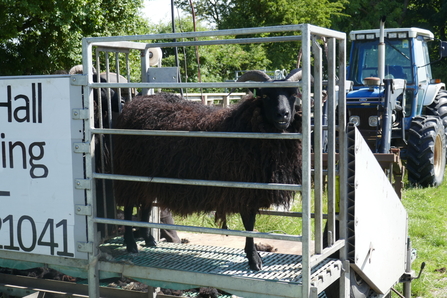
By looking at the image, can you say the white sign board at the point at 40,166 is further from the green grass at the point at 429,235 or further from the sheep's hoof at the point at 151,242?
the green grass at the point at 429,235

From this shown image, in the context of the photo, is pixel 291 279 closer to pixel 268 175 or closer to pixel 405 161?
pixel 268 175

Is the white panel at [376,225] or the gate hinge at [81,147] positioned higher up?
the gate hinge at [81,147]

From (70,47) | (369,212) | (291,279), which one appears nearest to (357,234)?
(369,212)

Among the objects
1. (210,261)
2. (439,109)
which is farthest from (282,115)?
(439,109)

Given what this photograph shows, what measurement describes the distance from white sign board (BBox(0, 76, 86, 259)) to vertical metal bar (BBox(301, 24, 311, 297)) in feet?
4.91

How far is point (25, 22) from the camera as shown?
49.0ft

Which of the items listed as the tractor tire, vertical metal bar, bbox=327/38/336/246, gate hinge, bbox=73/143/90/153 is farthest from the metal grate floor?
the tractor tire

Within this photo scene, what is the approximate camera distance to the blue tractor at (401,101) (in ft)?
28.0

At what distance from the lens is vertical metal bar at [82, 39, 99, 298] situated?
339 centimetres

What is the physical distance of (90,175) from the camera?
3.43 m

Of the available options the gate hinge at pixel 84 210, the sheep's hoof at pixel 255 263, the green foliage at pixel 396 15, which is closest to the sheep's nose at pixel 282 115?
the sheep's hoof at pixel 255 263

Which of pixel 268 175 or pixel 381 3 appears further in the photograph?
pixel 381 3

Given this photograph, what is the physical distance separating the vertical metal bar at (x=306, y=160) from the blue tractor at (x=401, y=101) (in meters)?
5.40

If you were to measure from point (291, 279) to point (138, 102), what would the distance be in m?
1.83
